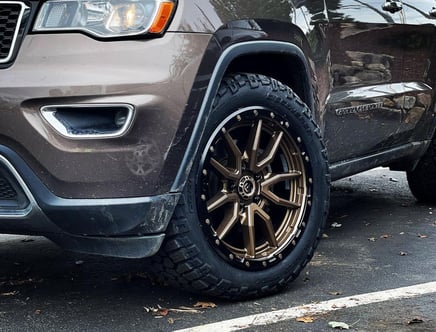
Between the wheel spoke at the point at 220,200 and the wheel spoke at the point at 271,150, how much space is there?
180 millimetres

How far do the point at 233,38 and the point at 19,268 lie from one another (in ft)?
6.04

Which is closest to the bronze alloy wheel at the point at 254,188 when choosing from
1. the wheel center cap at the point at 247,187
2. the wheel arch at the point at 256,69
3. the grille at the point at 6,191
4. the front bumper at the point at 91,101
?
the wheel center cap at the point at 247,187

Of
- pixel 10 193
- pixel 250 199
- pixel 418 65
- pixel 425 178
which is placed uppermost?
pixel 10 193

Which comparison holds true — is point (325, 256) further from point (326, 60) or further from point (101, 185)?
point (101, 185)

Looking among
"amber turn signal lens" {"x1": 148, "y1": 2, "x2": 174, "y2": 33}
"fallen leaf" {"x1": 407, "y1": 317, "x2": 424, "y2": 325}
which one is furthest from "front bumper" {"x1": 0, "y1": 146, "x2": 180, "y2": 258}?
"fallen leaf" {"x1": 407, "y1": 317, "x2": 424, "y2": 325}

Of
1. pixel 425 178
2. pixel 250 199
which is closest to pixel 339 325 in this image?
pixel 250 199

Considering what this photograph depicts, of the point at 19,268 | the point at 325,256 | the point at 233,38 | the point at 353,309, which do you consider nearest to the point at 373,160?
Answer: the point at 325,256

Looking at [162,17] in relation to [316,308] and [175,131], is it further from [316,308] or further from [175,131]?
[316,308]

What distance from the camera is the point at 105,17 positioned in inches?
116

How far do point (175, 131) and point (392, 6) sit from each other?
2140 mm

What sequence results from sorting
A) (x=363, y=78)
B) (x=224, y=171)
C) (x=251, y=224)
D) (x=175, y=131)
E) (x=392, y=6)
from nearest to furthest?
(x=175, y=131), (x=224, y=171), (x=251, y=224), (x=363, y=78), (x=392, y=6)

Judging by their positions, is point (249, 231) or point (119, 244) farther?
point (249, 231)

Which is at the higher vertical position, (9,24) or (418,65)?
(9,24)

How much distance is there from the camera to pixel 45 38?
9.66 ft
